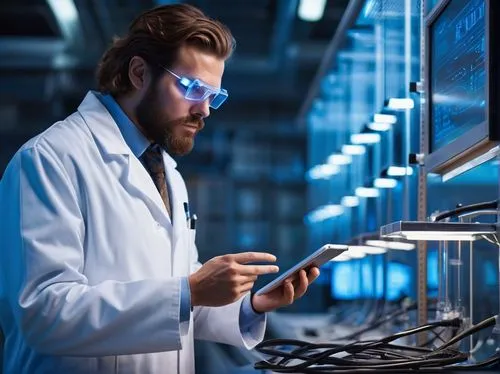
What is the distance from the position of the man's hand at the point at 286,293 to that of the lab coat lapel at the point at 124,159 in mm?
313

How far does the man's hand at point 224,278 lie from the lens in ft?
5.76

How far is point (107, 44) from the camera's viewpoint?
25.1 feet

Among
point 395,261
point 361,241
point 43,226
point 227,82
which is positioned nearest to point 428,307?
point 395,261

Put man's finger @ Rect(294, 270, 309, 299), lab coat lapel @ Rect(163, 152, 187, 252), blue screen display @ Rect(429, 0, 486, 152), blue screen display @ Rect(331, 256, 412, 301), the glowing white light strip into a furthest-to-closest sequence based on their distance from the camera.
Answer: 1. the glowing white light strip
2. blue screen display @ Rect(331, 256, 412, 301)
3. lab coat lapel @ Rect(163, 152, 187, 252)
4. man's finger @ Rect(294, 270, 309, 299)
5. blue screen display @ Rect(429, 0, 486, 152)

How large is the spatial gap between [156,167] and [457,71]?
0.82 meters

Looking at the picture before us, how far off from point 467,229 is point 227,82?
21.3ft

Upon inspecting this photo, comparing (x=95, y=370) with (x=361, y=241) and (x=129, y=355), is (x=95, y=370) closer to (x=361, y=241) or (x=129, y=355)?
(x=129, y=355)

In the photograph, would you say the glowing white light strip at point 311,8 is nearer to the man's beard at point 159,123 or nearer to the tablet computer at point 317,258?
the man's beard at point 159,123

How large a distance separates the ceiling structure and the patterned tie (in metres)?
4.30

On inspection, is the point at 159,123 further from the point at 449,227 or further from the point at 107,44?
the point at 107,44

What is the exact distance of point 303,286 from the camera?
6.56ft

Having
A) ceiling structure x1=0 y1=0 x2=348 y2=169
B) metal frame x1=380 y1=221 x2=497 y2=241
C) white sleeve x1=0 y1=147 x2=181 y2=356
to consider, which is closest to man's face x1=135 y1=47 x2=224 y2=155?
white sleeve x1=0 y1=147 x2=181 y2=356

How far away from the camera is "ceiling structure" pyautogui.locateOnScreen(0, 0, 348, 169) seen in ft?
23.3

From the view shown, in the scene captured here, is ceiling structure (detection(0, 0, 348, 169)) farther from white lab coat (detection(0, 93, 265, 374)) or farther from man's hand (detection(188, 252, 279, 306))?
man's hand (detection(188, 252, 279, 306))
